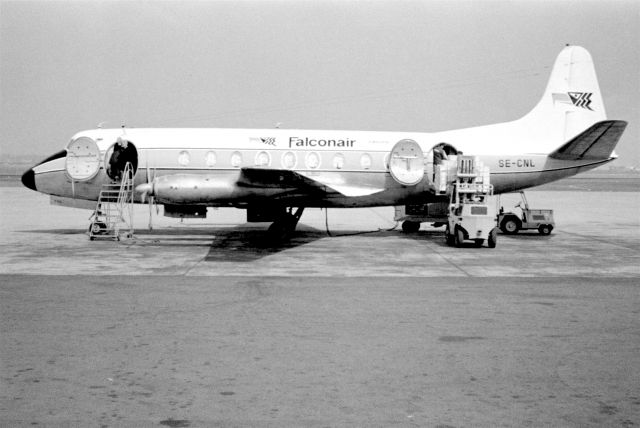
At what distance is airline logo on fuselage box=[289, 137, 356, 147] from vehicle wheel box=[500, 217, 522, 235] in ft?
24.1

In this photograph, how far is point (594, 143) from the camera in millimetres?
22312

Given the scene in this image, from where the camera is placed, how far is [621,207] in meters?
39.2

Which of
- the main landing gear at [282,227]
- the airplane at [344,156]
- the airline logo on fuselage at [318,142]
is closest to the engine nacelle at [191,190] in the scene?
the airplane at [344,156]

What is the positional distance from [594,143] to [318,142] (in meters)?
9.65

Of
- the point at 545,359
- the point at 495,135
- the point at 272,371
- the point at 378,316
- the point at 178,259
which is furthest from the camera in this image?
the point at 495,135

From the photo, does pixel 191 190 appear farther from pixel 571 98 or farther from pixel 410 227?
pixel 571 98

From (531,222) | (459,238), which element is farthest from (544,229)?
(459,238)

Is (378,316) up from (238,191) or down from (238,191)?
down

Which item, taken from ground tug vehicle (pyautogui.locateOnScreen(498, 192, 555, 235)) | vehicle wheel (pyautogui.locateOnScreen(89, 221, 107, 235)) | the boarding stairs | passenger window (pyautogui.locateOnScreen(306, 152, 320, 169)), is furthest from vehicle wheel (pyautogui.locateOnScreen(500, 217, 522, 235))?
vehicle wheel (pyautogui.locateOnScreen(89, 221, 107, 235))

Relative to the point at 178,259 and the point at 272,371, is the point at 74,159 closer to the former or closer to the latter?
the point at 178,259

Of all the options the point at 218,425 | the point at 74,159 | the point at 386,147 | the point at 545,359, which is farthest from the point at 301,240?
the point at 218,425

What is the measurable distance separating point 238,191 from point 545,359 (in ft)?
40.6

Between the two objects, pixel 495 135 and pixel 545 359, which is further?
pixel 495 135

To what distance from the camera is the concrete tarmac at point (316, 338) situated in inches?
262
